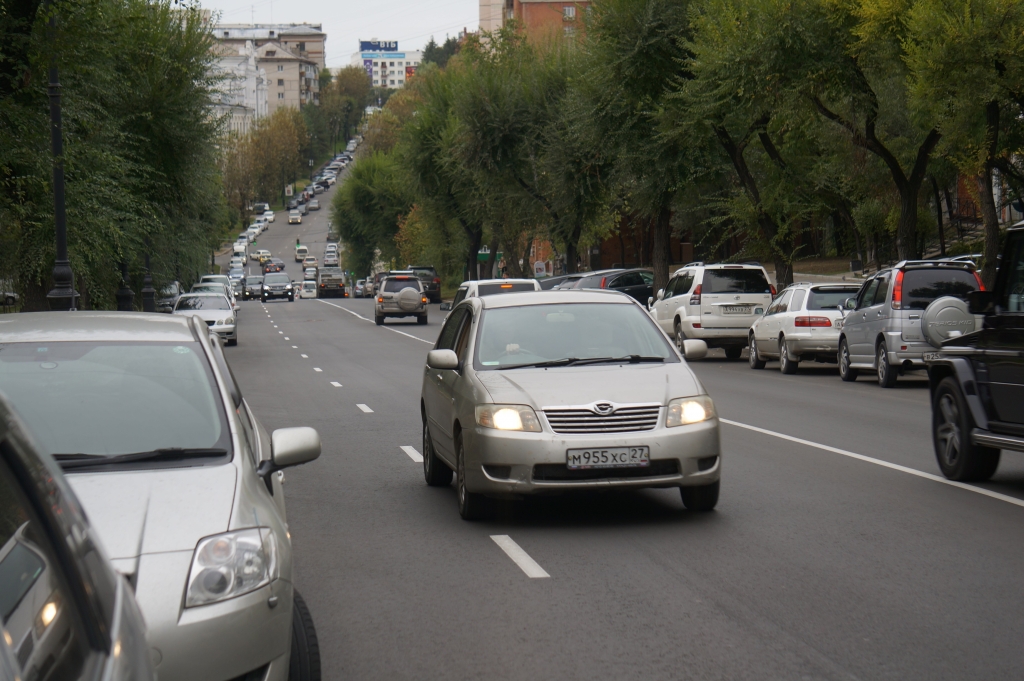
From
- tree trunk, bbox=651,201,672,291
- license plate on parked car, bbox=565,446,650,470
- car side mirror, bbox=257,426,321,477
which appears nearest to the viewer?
car side mirror, bbox=257,426,321,477

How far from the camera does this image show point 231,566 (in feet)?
13.8

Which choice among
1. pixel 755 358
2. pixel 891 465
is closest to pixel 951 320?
pixel 891 465

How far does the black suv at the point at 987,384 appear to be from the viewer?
363 inches

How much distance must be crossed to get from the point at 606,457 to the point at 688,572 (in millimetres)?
1340

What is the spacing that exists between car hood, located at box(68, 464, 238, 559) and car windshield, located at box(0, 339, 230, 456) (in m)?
0.34

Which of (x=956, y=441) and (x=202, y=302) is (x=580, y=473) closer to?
(x=956, y=441)

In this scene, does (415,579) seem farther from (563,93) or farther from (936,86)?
(563,93)

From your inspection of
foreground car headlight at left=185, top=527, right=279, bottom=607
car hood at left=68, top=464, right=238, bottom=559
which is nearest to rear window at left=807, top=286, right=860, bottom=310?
car hood at left=68, top=464, right=238, bottom=559

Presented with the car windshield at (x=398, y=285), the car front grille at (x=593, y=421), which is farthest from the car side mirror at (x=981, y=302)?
the car windshield at (x=398, y=285)

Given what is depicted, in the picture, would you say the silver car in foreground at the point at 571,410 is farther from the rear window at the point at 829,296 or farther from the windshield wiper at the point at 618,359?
the rear window at the point at 829,296

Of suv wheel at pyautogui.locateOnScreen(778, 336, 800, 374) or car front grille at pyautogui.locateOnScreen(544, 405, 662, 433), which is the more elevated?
car front grille at pyautogui.locateOnScreen(544, 405, 662, 433)

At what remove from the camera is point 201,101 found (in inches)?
1272

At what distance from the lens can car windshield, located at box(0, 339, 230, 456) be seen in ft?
16.8

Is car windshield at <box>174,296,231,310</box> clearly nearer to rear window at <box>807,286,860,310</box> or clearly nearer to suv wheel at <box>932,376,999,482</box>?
rear window at <box>807,286,860,310</box>
